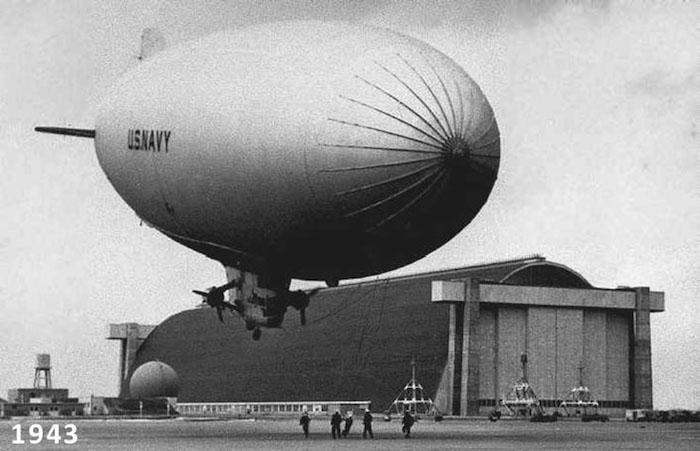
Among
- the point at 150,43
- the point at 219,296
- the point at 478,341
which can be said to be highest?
the point at 150,43

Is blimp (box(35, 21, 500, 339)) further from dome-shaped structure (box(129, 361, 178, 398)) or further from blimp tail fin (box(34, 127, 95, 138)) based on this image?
dome-shaped structure (box(129, 361, 178, 398))

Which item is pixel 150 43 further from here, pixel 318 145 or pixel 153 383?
pixel 153 383

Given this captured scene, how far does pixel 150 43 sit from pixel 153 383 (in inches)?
3707

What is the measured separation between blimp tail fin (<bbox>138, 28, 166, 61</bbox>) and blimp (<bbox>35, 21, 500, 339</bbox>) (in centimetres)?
754

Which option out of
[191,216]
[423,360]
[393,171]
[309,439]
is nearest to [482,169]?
[393,171]

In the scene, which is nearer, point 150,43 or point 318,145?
point 318,145

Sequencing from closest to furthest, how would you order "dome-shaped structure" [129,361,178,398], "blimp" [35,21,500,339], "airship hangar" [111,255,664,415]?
"blimp" [35,21,500,339], "airship hangar" [111,255,664,415], "dome-shaped structure" [129,361,178,398]

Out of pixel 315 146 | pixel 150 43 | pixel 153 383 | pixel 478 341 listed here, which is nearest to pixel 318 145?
pixel 315 146

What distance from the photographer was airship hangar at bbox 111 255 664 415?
13938cm

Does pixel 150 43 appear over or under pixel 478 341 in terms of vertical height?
over

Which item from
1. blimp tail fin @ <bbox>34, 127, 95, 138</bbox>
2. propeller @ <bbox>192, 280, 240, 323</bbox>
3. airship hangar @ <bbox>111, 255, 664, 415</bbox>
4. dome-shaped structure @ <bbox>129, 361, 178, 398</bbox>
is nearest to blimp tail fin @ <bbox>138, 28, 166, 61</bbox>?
blimp tail fin @ <bbox>34, 127, 95, 138</bbox>

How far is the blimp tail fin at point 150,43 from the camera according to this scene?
54562mm

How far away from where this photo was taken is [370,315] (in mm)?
152750

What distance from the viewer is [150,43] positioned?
180ft
